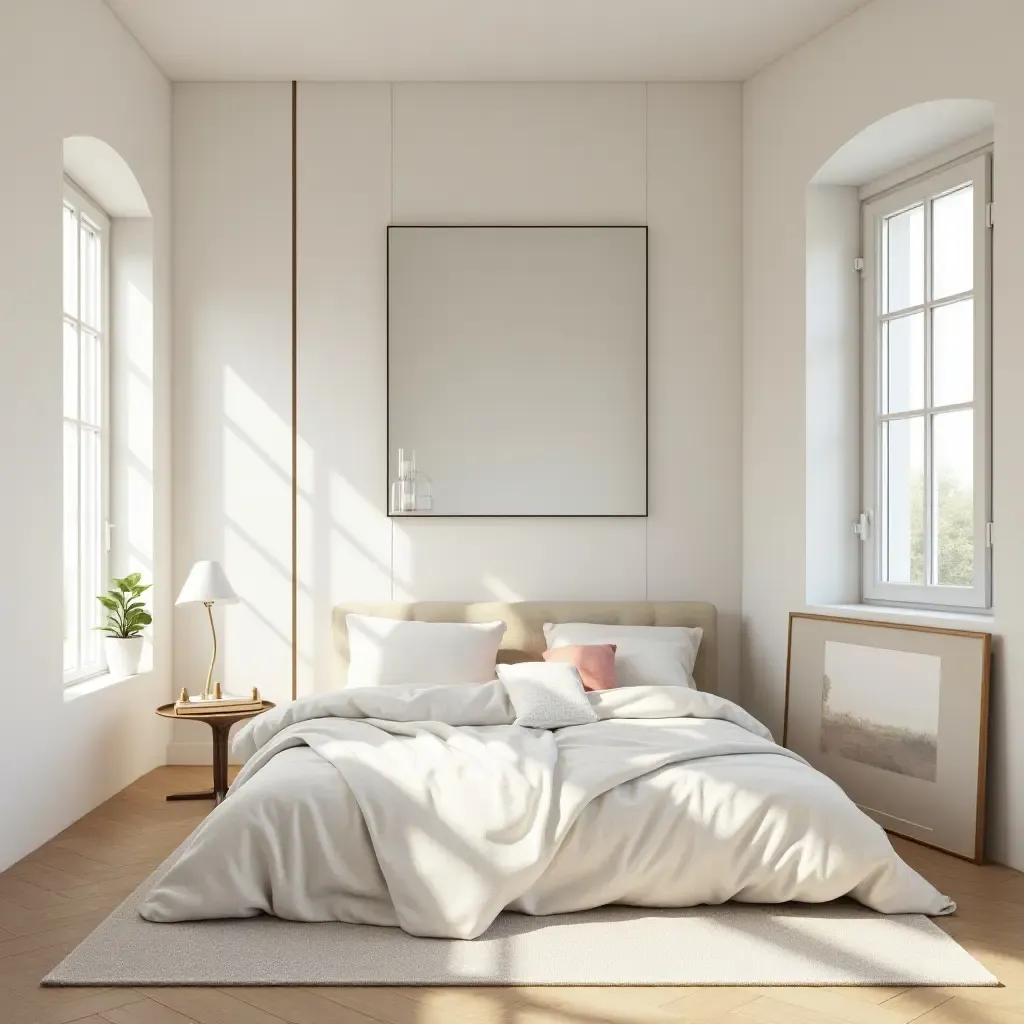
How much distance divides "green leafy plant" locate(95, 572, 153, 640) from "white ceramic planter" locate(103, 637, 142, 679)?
25 mm

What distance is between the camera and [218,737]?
4816 millimetres

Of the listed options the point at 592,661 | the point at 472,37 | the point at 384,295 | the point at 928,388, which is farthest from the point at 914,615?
the point at 472,37

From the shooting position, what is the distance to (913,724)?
4.38 m

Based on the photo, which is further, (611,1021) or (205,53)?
(205,53)

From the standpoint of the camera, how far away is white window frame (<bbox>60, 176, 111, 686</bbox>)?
16.4 ft

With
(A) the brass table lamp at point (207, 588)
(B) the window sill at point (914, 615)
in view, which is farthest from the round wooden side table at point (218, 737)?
(B) the window sill at point (914, 615)

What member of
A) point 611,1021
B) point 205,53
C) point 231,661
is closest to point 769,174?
point 205,53

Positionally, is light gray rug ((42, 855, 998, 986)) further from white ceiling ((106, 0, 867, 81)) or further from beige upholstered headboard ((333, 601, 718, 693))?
white ceiling ((106, 0, 867, 81))

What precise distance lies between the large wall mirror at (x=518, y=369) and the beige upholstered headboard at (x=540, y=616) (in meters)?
0.49

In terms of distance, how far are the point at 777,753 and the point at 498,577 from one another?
7.02 ft

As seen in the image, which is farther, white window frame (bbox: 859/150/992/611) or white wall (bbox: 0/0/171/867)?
white window frame (bbox: 859/150/992/611)

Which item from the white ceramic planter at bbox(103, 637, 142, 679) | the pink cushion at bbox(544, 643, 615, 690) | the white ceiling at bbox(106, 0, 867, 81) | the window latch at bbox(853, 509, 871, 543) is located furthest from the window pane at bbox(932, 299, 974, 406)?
the white ceramic planter at bbox(103, 637, 142, 679)

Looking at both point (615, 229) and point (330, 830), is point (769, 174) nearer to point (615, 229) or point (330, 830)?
point (615, 229)

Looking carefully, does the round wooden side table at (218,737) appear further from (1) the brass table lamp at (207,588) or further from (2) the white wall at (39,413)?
(2) the white wall at (39,413)
